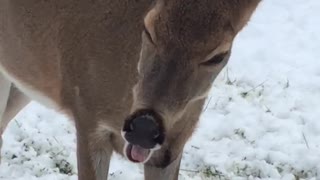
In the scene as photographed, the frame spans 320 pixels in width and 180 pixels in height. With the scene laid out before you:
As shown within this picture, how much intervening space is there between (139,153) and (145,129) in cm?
34

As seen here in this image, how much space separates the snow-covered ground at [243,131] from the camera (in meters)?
5.81

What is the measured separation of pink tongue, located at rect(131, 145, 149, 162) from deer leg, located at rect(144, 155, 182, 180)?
2.68 ft

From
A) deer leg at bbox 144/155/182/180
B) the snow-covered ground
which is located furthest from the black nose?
the snow-covered ground

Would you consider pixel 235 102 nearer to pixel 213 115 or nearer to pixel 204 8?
pixel 213 115

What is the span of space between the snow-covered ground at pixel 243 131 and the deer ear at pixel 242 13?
2.11 m

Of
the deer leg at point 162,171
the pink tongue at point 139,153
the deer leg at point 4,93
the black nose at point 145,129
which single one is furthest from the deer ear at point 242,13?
the deer leg at point 4,93

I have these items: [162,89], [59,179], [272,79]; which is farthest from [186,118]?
[272,79]

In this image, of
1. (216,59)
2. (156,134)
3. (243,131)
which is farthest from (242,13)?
(243,131)

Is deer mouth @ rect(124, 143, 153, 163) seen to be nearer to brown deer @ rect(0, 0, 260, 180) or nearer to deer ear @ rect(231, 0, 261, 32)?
brown deer @ rect(0, 0, 260, 180)

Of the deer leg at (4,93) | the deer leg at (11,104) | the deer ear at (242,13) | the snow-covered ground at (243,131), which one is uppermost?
the deer ear at (242,13)

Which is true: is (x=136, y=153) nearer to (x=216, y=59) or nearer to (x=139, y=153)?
(x=139, y=153)

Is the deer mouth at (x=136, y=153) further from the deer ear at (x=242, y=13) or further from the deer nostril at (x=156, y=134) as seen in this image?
the deer ear at (x=242, y=13)

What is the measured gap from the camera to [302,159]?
591 centimetres

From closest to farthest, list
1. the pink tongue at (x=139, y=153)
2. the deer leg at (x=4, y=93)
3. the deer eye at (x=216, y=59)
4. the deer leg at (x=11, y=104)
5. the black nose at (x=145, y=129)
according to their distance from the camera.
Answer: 1. the black nose at (x=145, y=129)
2. the deer eye at (x=216, y=59)
3. the pink tongue at (x=139, y=153)
4. the deer leg at (x=4, y=93)
5. the deer leg at (x=11, y=104)
